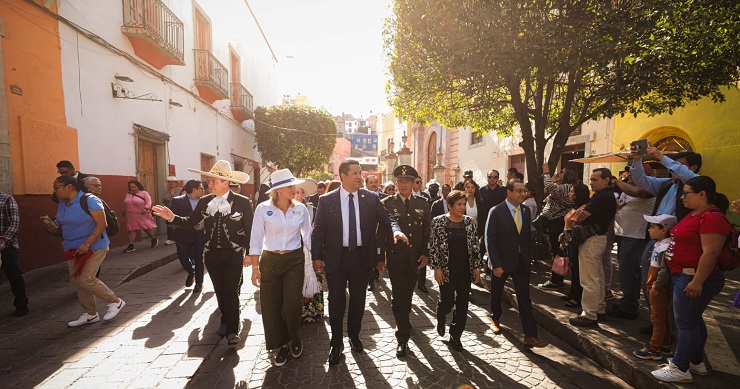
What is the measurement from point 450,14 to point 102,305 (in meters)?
7.42

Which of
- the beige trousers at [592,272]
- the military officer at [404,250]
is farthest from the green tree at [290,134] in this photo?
the beige trousers at [592,272]

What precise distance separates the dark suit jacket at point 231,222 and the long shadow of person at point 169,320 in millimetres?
1345

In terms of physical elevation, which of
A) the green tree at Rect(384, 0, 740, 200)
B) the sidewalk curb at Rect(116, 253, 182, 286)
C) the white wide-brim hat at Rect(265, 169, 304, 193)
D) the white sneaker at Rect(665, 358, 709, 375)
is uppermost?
the green tree at Rect(384, 0, 740, 200)

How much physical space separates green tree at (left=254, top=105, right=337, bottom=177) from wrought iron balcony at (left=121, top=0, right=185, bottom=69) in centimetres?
904

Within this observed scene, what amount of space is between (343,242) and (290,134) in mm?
18010

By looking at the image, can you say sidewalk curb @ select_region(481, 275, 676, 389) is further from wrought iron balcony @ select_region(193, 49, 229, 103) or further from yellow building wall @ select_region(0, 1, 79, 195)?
wrought iron balcony @ select_region(193, 49, 229, 103)

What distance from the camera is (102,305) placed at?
17.2ft

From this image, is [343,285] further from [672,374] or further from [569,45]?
[569,45]

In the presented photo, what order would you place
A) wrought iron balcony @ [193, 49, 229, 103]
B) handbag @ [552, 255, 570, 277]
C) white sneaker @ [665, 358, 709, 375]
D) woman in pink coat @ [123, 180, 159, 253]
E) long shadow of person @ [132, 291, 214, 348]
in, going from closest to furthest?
1. white sneaker @ [665, 358, 709, 375]
2. long shadow of person @ [132, 291, 214, 348]
3. handbag @ [552, 255, 570, 277]
4. woman in pink coat @ [123, 180, 159, 253]
5. wrought iron balcony @ [193, 49, 229, 103]

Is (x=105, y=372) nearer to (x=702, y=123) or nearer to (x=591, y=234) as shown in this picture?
(x=591, y=234)

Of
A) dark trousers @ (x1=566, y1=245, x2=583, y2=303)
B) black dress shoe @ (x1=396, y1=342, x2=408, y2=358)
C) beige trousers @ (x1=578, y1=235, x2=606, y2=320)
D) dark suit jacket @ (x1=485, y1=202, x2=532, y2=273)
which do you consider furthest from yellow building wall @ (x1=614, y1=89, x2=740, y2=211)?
black dress shoe @ (x1=396, y1=342, x2=408, y2=358)

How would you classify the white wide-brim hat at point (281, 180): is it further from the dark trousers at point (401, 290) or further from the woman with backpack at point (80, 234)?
the woman with backpack at point (80, 234)

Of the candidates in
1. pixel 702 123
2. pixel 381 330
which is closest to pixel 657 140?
pixel 702 123

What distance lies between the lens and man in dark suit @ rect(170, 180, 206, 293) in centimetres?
588
